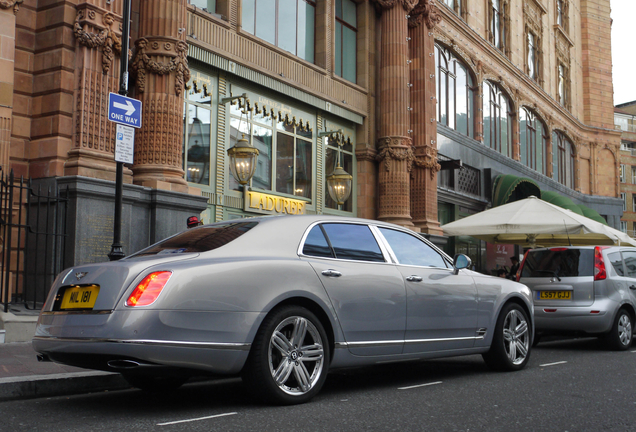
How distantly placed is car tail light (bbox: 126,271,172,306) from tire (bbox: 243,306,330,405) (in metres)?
0.83

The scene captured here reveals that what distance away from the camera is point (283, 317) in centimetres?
509

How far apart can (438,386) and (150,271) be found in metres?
3.05

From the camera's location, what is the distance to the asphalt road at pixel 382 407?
450 centimetres

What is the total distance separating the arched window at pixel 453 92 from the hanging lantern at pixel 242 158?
11.7 m

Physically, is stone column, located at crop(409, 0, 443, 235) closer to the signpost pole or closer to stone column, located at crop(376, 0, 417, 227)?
stone column, located at crop(376, 0, 417, 227)

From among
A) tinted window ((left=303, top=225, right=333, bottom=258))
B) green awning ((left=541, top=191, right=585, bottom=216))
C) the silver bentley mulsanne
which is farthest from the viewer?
green awning ((left=541, top=191, right=585, bottom=216))

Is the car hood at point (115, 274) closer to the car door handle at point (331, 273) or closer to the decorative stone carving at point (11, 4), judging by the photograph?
the car door handle at point (331, 273)

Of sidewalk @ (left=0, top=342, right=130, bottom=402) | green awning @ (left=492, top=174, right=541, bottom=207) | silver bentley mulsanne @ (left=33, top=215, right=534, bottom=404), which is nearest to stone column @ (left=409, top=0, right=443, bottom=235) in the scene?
green awning @ (left=492, top=174, right=541, bottom=207)

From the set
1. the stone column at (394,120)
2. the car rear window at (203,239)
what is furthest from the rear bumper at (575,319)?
the stone column at (394,120)

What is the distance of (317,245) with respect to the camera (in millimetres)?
5762

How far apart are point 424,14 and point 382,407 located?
17.8m

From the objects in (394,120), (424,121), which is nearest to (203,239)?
(394,120)

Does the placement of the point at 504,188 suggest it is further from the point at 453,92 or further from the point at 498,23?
the point at 498,23

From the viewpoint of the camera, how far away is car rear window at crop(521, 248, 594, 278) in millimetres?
10586
